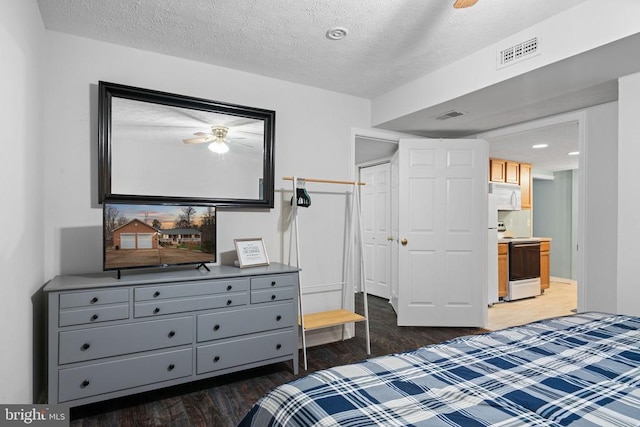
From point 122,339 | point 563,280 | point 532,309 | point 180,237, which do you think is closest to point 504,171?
point 532,309

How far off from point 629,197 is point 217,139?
3.07 metres

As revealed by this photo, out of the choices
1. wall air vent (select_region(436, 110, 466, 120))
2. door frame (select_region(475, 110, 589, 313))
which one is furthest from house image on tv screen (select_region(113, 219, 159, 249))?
door frame (select_region(475, 110, 589, 313))

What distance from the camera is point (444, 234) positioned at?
4.03 metres

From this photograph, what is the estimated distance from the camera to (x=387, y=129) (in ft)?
13.3

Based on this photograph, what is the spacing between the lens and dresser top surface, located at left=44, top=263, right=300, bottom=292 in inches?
84.1

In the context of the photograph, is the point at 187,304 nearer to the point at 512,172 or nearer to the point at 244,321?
the point at 244,321

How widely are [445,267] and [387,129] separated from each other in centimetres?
167

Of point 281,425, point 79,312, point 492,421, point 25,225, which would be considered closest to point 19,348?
point 79,312

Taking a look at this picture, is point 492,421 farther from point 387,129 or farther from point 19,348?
point 387,129

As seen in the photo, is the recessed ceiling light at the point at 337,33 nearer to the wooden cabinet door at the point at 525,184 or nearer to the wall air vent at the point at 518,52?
the wall air vent at the point at 518,52

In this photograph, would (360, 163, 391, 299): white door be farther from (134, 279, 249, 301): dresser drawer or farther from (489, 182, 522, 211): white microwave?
(134, 279, 249, 301): dresser drawer

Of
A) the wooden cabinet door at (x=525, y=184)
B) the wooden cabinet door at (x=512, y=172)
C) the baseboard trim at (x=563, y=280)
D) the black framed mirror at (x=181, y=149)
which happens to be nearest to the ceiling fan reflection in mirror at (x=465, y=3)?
the black framed mirror at (x=181, y=149)

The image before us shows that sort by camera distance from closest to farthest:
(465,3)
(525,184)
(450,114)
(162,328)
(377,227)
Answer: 1. (465,3)
2. (162,328)
3. (450,114)
4. (377,227)
5. (525,184)

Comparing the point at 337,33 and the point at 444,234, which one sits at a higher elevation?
the point at 337,33
